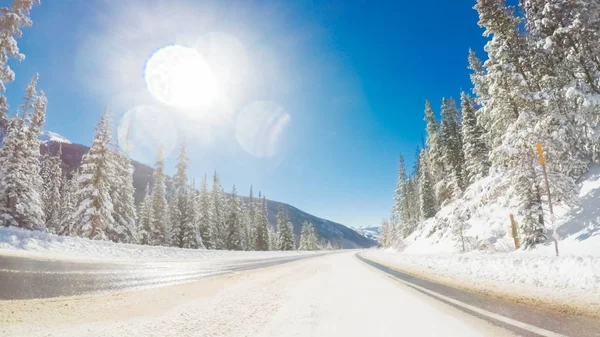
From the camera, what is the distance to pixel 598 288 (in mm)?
6199

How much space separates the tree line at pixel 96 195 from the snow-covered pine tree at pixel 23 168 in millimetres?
56

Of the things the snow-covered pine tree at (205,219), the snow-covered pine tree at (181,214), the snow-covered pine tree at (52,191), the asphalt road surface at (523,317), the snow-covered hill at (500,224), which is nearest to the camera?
the asphalt road surface at (523,317)

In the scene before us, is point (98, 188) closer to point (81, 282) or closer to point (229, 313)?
point (81, 282)

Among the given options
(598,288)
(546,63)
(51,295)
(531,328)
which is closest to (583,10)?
(546,63)

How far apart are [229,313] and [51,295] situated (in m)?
4.07

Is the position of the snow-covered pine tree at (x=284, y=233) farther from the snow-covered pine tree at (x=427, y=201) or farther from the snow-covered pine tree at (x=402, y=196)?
the snow-covered pine tree at (x=427, y=201)

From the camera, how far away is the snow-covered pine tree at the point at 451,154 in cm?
4188

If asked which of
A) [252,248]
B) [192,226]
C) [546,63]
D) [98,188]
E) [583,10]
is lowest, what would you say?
[252,248]

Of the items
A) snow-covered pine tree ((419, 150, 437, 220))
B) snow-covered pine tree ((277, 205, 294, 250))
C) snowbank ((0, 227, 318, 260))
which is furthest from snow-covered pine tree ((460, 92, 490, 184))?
snow-covered pine tree ((277, 205, 294, 250))

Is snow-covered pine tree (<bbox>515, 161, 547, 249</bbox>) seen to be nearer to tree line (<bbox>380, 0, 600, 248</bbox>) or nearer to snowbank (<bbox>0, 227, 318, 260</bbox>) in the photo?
tree line (<bbox>380, 0, 600, 248</bbox>)

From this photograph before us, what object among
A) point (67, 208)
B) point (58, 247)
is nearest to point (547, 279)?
point (58, 247)

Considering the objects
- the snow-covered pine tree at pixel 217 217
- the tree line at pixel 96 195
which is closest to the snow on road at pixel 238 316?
the tree line at pixel 96 195

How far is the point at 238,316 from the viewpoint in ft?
17.8

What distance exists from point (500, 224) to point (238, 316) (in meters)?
23.4
